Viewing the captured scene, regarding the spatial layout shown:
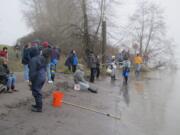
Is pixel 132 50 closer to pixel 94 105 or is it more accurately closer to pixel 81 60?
pixel 81 60

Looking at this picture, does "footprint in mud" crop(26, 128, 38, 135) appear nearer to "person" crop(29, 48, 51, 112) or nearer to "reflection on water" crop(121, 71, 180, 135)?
"person" crop(29, 48, 51, 112)

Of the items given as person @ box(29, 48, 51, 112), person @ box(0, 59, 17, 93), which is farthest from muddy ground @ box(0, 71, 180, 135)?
person @ box(0, 59, 17, 93)

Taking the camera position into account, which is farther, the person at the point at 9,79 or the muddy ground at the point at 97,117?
the person at the point at 9,79

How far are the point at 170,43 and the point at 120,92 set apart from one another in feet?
122

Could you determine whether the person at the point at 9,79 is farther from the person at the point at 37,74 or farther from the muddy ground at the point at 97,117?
the person at the point at 37,74

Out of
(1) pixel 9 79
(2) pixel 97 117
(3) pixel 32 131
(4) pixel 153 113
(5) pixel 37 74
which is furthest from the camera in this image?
(4) pixel 153 113

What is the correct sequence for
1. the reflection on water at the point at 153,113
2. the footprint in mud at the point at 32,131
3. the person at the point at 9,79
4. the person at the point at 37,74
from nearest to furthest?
1. the footprint in mud at the point at 32,131
2. the person at the point at 37,74
3. the reflection on water at the point at 153,113
4. the person at the point at 9,79

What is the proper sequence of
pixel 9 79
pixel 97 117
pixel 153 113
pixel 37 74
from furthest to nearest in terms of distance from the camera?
pixel 153 113, pixel 9 79, pixel 97 117, pixel 37 74

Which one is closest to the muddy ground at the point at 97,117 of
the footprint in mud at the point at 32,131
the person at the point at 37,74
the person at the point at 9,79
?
the footprint in mud at the point at 32,131

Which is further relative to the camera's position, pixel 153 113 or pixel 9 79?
pixel 153 113

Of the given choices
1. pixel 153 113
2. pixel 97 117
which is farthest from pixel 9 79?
pixel 153 113

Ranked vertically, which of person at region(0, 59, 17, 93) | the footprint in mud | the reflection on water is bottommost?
the reflection on water

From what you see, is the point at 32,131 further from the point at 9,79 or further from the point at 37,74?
the point at 9,79

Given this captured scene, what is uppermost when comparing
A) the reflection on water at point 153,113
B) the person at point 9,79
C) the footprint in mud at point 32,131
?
the person at point 9,79
